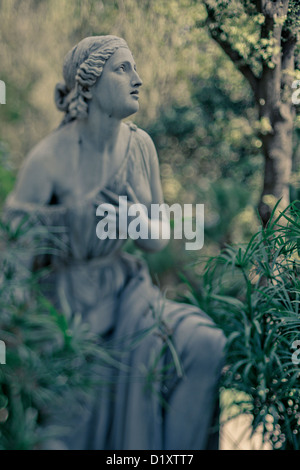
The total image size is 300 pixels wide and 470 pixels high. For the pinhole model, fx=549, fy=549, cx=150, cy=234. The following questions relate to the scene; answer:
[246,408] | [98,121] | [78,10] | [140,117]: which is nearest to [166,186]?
[140,117]

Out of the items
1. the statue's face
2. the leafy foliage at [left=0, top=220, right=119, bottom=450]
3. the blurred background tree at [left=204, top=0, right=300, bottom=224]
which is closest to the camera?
the leafy foliage at [left=0, top=220, right=119, bottom=450]

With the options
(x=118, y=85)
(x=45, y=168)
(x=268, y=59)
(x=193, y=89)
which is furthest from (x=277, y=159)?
(x=193, y=89)

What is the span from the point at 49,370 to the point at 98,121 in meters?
0.51

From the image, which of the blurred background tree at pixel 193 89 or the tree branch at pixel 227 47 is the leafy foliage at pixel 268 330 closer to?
the blurred background tree at pixel 193 89

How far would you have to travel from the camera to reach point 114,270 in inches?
48.4

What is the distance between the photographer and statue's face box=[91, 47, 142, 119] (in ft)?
3.59

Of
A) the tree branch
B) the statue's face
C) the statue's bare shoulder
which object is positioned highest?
the tree branch

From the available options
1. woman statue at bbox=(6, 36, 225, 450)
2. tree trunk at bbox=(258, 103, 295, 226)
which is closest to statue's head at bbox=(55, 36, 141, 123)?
woman statue at bbox=(6, 36, 225, 450)

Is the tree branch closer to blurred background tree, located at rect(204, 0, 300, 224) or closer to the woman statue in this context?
blurred background tree, located at rect(204, 0, 300, 224)

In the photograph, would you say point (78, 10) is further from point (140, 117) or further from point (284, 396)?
point (284, 396)

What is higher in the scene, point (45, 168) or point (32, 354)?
point (45, 168)

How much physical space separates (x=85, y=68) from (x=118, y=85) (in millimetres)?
73

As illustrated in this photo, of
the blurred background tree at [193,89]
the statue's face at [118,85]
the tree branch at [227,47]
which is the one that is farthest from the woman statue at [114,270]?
the tree branch at [227,47]

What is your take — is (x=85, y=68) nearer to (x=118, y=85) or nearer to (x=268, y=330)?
(x=118, y=85)
